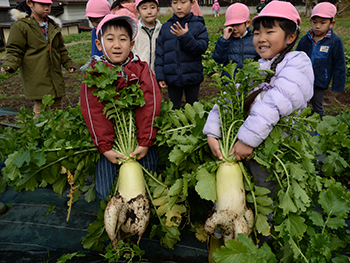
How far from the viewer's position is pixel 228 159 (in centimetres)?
206

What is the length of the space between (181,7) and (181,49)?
0.56 meters

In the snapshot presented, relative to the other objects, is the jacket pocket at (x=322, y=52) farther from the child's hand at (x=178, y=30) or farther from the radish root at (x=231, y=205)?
the radish root at (x=231, y=205)

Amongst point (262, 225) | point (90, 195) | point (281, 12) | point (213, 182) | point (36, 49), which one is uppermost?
point (281, 12)

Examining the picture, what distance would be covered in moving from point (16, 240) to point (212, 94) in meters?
5.73

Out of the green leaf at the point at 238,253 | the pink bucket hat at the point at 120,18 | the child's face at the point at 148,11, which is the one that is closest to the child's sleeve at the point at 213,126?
the green leaf at the point at 238,253

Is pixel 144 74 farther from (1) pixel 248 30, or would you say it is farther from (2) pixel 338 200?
(1) pixel 248 30

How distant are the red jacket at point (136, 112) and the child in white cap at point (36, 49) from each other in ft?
8.74

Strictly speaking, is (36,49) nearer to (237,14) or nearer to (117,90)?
(117,90)

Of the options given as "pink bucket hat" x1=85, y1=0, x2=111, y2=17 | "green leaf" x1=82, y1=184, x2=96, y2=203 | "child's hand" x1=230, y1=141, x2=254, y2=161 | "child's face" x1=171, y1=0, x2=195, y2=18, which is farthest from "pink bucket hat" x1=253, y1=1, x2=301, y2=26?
"pink bucket hat" x1=85, y1=0, x2=111, y2=17

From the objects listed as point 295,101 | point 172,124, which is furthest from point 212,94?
point 295,101

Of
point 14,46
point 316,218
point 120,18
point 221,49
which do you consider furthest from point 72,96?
point 316,218

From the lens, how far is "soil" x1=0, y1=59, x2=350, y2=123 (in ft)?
20.8

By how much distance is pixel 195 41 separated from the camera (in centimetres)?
375

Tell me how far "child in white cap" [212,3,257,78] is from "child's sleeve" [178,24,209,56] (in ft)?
0.76
